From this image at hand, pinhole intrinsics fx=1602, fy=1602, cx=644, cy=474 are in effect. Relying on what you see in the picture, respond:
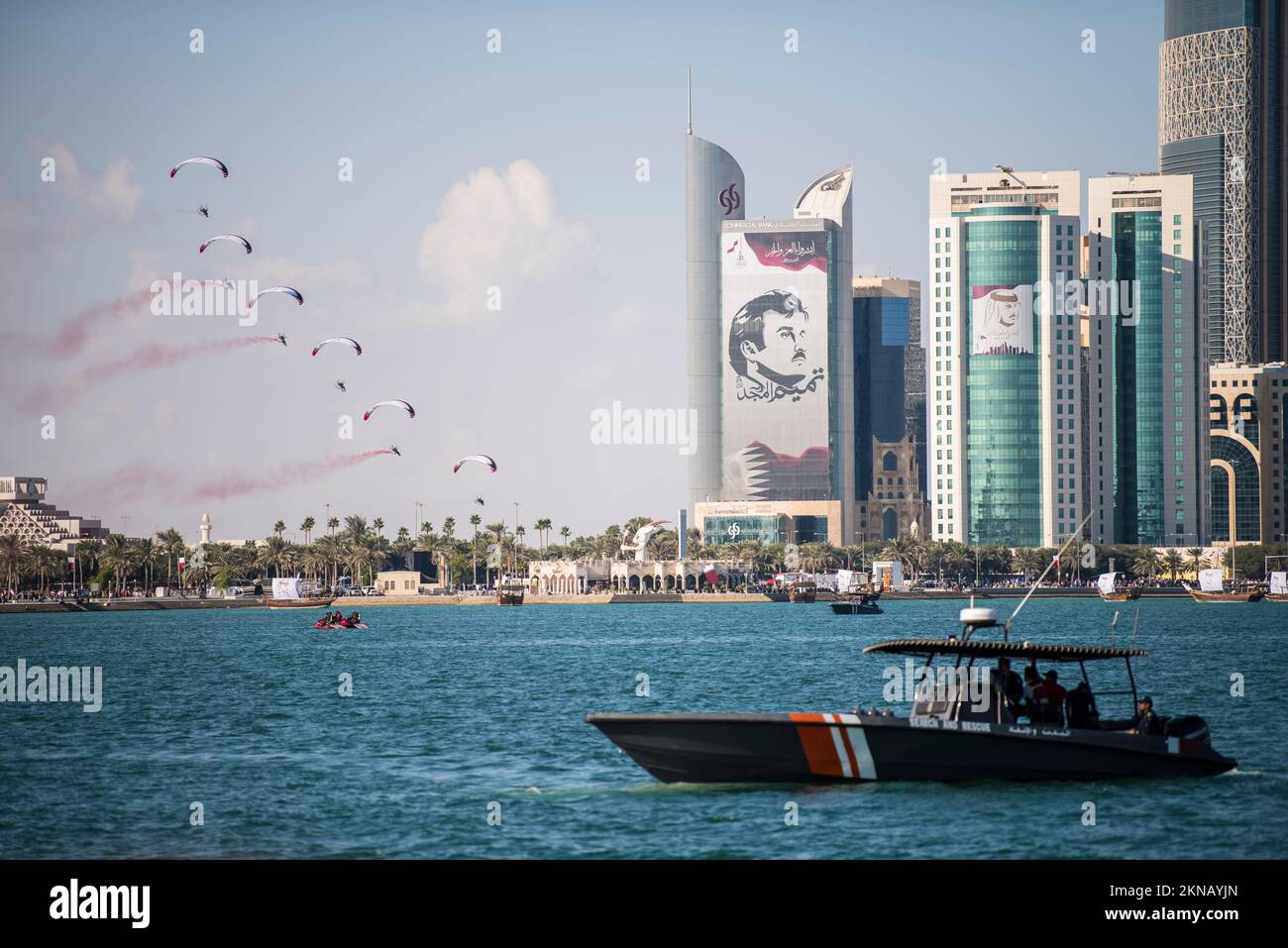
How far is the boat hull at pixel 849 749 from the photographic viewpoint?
3609 cm

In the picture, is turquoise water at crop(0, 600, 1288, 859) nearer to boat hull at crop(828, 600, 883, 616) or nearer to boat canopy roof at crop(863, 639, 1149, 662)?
boat canopy roof at crop(863, 639, 1149, 662)

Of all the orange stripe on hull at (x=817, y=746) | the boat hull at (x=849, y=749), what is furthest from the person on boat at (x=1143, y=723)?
the orange stripe on hull at (x=817, y=746)

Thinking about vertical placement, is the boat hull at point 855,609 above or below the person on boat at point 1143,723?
below

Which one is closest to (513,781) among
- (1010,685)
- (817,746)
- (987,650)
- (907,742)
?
(817,746)

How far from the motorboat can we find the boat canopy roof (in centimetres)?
3

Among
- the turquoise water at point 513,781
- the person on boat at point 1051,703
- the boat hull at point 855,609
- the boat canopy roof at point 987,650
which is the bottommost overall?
the boat hull at point 855,609

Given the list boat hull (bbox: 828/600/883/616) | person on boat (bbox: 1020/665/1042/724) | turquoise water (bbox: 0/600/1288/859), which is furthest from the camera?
boat hull (bbox: 828/600/883/616)

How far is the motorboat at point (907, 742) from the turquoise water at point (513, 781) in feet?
2.04

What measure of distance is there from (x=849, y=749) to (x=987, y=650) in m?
4.05

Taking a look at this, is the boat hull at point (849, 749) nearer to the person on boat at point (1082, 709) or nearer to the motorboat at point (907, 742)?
the motorboat at point (907, 742)

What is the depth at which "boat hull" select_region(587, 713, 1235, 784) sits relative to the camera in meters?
36.1

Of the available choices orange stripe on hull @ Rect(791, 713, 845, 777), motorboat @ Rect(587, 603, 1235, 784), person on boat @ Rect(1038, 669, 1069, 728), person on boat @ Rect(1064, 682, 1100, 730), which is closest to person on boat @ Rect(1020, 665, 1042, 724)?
person on boat @ Rect(1038, 669, 1069, 728)

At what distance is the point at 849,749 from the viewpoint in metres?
36.4
